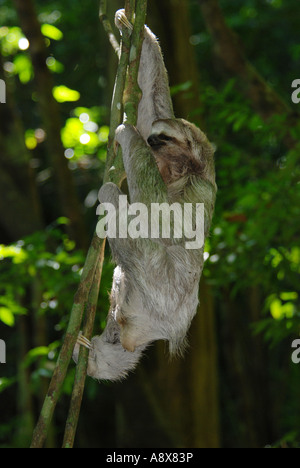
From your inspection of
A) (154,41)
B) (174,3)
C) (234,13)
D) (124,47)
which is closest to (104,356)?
(124,47)

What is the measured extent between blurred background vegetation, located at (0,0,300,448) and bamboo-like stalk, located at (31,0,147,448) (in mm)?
1873

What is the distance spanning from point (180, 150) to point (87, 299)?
1.47 meters

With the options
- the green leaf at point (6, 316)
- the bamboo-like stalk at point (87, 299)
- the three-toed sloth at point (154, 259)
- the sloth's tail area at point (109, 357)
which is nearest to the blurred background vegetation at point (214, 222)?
the green leaf at point (6, 316)

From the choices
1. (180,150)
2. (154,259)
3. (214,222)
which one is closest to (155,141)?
(180,150)

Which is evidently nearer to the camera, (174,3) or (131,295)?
(131,295)

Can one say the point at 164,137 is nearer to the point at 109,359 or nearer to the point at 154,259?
the point at 154,259

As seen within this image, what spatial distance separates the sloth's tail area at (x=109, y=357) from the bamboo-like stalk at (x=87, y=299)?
73 centimetres

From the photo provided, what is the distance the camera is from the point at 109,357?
4.60 metres

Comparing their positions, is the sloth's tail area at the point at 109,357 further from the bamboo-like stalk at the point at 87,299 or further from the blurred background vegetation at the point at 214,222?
the blurred background vegetation at the point at 214,222

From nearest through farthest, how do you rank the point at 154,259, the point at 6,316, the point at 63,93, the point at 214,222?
the point at 154,259, the point at 6,316, the point at 214,222, the point at 63,93

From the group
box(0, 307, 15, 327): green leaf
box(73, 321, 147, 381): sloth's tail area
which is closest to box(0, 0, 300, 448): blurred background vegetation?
box(0, 307, 15, 327): green leaf

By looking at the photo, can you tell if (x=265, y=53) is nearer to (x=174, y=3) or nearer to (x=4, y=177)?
(x=174, y=3)

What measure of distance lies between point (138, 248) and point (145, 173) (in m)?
0.54
